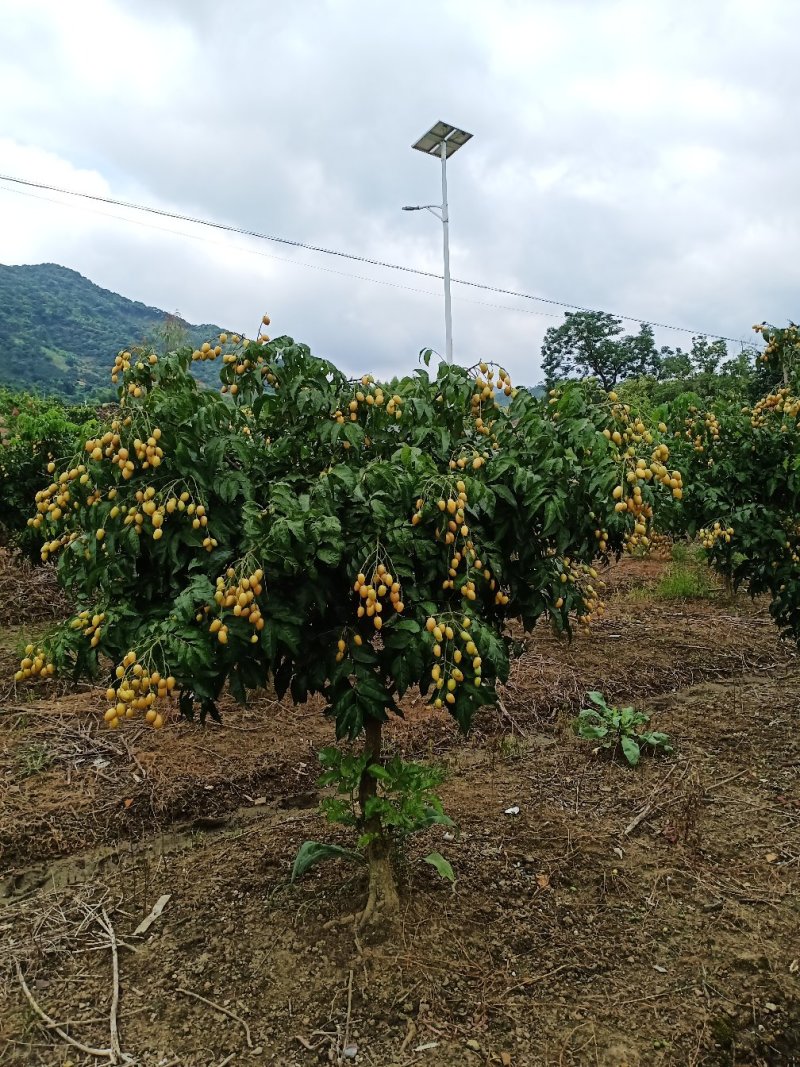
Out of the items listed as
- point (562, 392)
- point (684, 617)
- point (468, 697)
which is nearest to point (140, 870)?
point (468, 697)

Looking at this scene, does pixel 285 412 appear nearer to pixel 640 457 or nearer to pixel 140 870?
pixel 640 457

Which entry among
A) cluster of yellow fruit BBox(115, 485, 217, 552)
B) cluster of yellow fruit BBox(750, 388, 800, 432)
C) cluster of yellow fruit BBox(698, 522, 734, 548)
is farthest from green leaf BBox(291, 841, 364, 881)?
cluster of yellow fruit BBox(750, 388, 800, 432)

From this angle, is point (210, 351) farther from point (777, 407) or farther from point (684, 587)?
point (684, 587)

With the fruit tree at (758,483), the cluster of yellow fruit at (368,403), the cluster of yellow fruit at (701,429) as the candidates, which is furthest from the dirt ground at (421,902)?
the cluster of yellow fruit at (701,429)

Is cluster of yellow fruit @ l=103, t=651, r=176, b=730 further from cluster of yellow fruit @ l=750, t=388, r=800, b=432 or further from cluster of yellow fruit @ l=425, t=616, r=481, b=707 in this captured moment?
cluster of yellow fruit @ l=750, t=388, r=800, b=432

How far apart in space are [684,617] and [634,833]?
455 cm

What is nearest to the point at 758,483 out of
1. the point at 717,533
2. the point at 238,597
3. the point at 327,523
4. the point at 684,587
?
the point at 717,533

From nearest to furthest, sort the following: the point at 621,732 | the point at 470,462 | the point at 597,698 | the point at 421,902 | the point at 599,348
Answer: the point at 470,462
the point at 421,902
the point at 621,732
the point at 597,698
the point at 599,348

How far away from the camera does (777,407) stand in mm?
4875

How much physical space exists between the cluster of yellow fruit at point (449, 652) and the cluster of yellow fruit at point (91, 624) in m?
0.97

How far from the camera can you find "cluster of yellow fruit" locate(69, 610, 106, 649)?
2120 millimetres

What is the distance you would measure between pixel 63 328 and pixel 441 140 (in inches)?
1908

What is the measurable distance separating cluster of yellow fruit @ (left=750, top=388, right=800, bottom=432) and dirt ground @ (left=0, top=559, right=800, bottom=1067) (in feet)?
6.83

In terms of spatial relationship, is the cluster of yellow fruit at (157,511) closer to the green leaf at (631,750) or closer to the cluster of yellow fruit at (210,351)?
the cluster of yellow fruit at (210,351)
